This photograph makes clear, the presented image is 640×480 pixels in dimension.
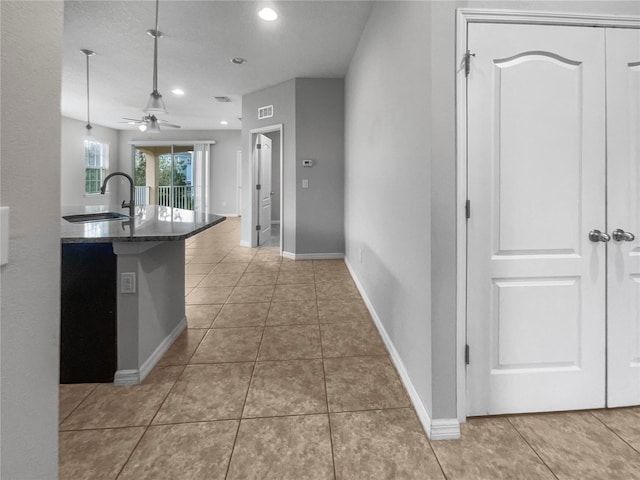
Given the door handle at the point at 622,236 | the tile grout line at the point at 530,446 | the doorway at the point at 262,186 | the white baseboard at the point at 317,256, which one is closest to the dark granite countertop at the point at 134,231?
the tile grout line at the point at 530,446

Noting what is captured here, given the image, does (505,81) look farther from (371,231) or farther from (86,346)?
(86,346)

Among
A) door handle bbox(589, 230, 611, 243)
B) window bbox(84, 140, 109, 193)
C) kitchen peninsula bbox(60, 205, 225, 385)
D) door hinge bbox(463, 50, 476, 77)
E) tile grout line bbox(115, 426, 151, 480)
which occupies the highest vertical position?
window bbox(84, 140, 109, 193)

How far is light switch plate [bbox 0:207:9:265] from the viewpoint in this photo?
0.57 meters

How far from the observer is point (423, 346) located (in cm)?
168

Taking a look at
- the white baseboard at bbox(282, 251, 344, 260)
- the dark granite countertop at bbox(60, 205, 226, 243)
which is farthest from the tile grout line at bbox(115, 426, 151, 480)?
the white baseboard at bbox(282, 251, 344, 260)

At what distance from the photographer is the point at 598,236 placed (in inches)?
66.4

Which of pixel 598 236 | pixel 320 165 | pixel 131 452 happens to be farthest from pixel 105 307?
pixel 320 165

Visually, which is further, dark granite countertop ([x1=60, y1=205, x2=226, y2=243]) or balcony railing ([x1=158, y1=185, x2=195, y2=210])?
balcony railing ([x1=158, y1=185, x2=195, y2=210])

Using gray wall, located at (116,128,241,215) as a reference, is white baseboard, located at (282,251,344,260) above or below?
below

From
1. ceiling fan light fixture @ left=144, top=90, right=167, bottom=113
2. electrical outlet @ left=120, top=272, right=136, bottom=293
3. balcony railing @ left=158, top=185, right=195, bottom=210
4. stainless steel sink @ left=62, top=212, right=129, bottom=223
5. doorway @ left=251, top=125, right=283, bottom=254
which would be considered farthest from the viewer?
balcony railing @ left=158, top=185, right=195, bottom=210

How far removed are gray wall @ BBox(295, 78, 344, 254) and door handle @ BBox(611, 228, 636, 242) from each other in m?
3.78

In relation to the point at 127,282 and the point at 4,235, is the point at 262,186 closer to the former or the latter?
the point at 127,282

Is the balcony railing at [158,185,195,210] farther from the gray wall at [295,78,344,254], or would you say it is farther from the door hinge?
the door hinge

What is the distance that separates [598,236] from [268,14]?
10.6 feet
